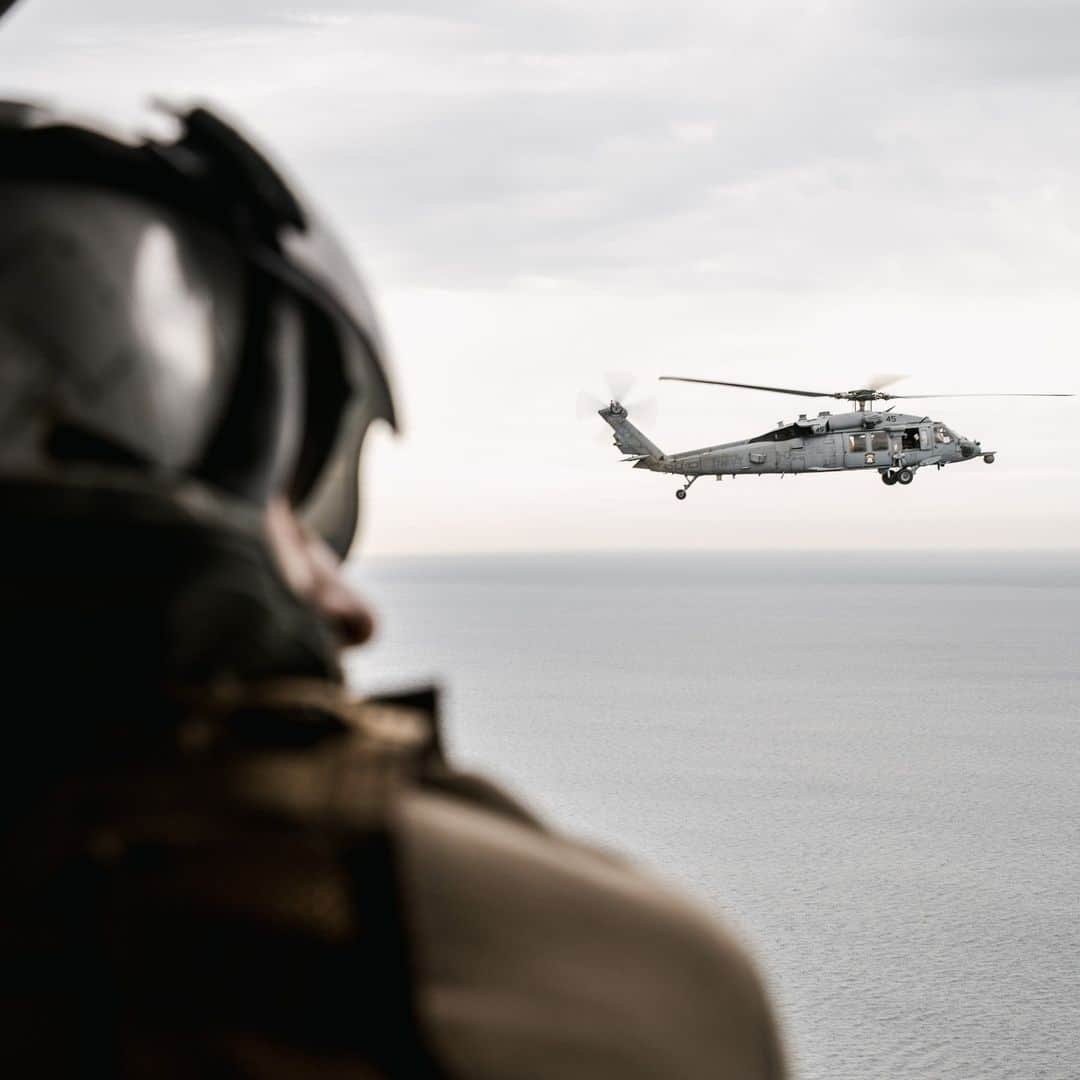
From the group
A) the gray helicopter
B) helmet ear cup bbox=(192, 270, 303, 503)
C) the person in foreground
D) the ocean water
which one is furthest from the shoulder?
the ocean water

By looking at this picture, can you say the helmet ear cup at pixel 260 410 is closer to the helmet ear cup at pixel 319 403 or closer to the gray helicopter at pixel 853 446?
the helmet ear cup at pixel 319 403

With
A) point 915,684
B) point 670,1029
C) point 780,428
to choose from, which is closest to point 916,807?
point 915,684

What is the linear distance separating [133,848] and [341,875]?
11 cm

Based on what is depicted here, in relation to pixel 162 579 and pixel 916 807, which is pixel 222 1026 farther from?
pixel 916 807

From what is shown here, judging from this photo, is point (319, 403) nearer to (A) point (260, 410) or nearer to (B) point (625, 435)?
(A) point (260, 410)

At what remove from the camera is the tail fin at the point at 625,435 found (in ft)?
219

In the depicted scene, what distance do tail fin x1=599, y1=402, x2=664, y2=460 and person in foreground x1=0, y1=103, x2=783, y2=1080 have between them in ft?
216

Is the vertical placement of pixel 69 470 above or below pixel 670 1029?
above

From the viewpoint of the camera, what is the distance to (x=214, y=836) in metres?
0.80

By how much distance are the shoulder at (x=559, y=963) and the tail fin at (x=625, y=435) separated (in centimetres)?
6585

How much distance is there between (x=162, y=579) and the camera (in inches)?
31.8

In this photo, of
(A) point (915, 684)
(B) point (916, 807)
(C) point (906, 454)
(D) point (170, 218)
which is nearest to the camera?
(D) point (170, 218)

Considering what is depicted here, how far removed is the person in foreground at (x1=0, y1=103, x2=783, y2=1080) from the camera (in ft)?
2.61

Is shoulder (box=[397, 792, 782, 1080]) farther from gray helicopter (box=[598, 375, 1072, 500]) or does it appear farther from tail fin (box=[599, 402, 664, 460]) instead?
tail fin (box=[599, 402, 664, 460])
